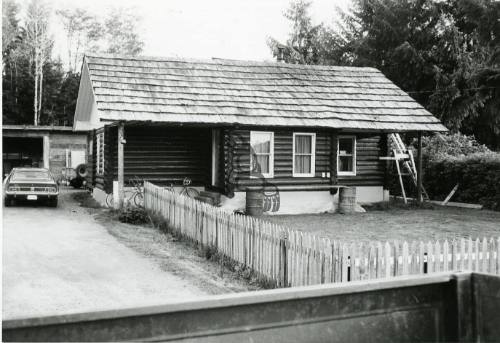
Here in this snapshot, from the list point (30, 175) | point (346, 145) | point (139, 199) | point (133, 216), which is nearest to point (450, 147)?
point (346, 145)

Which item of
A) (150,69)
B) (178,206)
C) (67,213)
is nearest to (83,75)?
(150,69)

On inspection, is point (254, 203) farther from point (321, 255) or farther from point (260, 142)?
point (321, 255)

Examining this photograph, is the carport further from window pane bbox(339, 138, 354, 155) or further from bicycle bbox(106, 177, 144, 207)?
window pane bbox(339, 138, 354, 155)

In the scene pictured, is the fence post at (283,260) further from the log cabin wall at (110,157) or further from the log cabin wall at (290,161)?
the log cabin wall at (110,157)

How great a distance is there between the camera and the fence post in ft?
29.3

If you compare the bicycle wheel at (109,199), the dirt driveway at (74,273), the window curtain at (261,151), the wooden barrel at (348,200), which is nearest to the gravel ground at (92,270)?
the dirt driveway at (74,273)

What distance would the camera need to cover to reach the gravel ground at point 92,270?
8.60 metres

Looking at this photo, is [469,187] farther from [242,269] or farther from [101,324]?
[101,324]

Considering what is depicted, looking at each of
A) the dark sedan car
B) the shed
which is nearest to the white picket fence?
the dark sedan car

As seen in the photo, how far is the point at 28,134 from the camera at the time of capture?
34.4 metres

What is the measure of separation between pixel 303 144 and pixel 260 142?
176cm

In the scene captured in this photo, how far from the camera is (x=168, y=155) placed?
21.2 metres

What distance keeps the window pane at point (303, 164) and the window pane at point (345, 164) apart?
204 centimetres

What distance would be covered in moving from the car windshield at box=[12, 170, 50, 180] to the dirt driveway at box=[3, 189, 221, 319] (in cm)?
567
